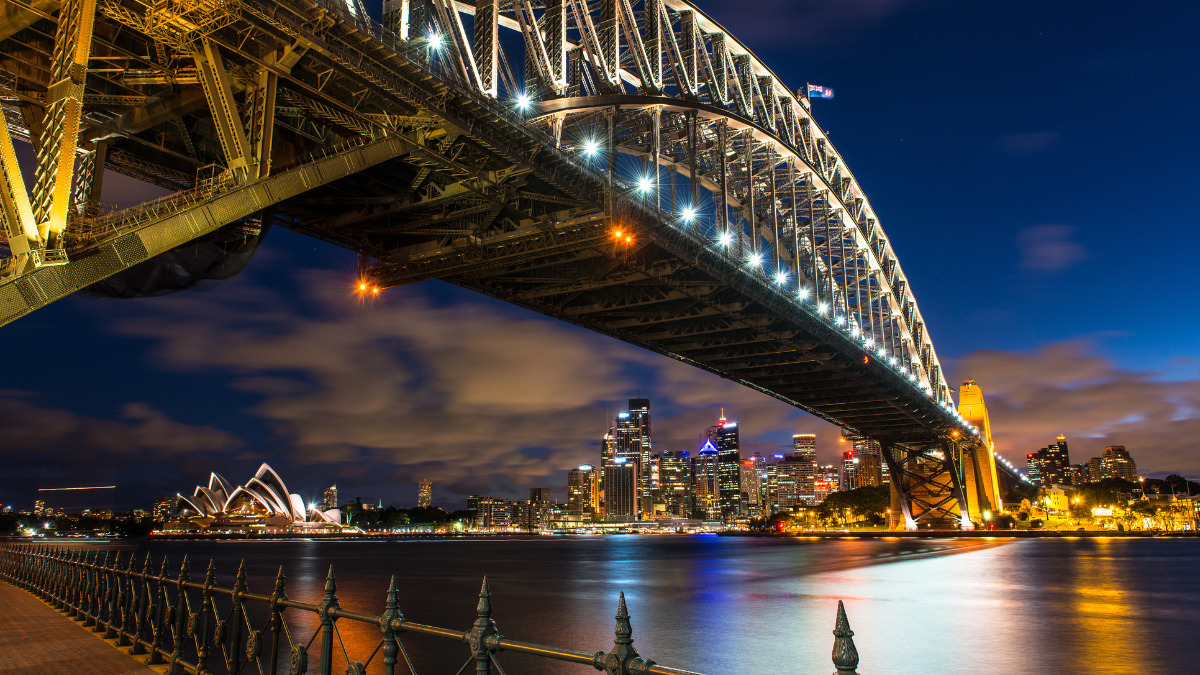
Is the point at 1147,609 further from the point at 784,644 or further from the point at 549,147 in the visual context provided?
the point at 549,147

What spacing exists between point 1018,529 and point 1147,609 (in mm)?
87998

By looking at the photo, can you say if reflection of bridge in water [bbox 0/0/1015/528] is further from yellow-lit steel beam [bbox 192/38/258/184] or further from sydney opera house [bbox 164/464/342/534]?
sydney opera house [bbox 164/464/342/534]

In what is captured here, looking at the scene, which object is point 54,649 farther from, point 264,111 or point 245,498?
point 245,498

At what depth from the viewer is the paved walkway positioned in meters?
9.20

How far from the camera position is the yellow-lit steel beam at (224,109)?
1645 centimetres

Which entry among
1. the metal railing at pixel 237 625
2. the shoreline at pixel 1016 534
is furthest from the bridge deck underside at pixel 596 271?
the shoreline at pixel 1016 534

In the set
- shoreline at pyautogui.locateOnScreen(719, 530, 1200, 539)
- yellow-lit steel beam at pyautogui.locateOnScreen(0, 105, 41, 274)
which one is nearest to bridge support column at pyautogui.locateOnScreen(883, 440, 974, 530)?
shoreline at pyautogui.locateOnScreen(719, 530, 1200, 539)

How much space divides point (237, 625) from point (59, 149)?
9033 mm

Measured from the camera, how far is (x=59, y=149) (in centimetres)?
1279

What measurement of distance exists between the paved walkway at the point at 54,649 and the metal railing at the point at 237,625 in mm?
253

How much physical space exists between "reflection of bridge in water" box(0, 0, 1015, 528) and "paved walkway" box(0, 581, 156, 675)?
5100mm

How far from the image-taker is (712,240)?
34.3 metres

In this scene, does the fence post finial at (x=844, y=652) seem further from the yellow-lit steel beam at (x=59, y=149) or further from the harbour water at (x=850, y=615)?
the yellow-lit steel beam at (x=59, y=149)

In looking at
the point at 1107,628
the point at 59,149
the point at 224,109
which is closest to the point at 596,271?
the point at 224,109
